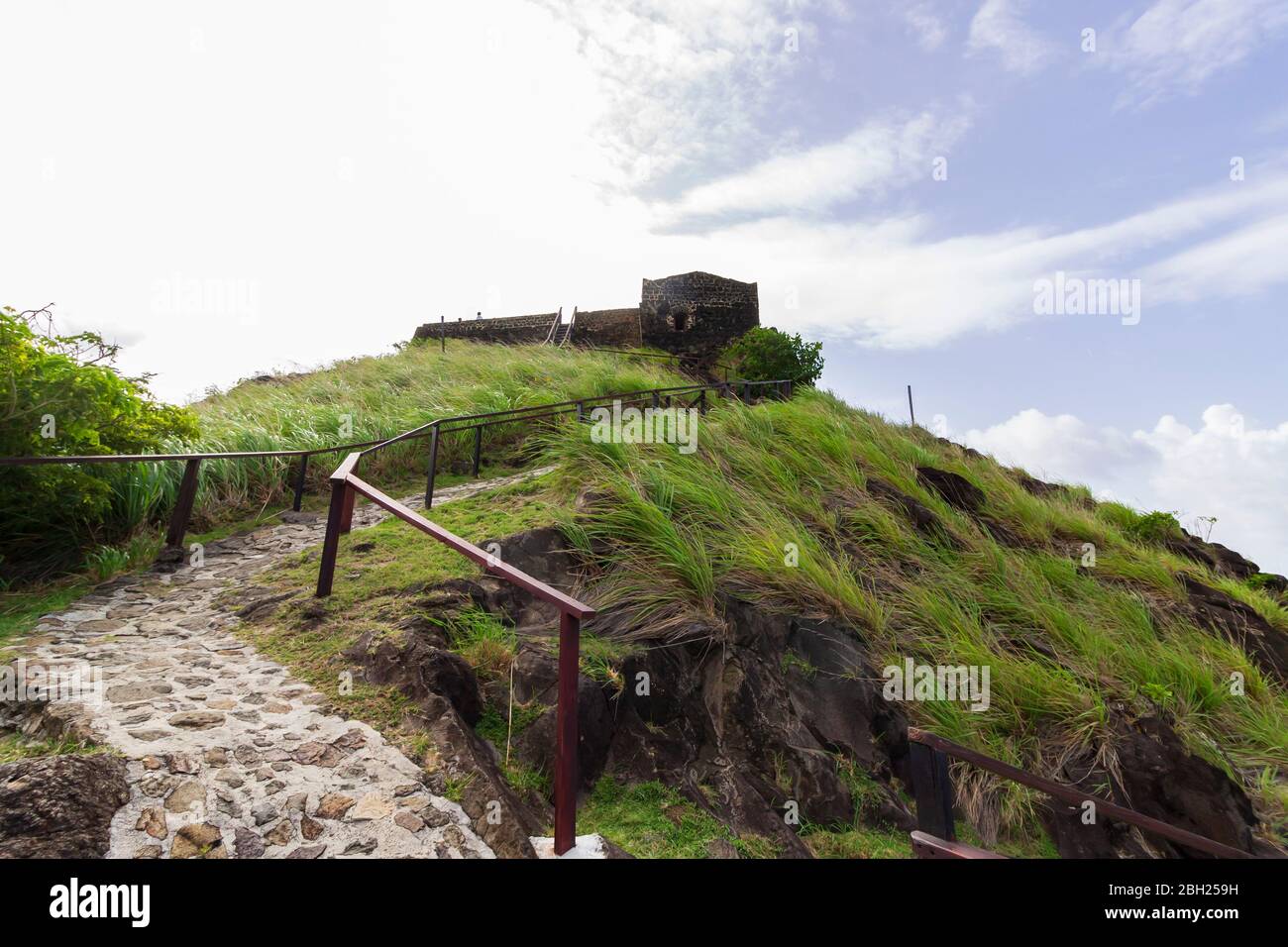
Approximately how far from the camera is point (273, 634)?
404cm

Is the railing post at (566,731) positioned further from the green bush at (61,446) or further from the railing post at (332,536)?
the green bush at (61,446)

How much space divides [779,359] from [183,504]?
1407cm

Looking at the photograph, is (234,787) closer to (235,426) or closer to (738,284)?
(235,426)

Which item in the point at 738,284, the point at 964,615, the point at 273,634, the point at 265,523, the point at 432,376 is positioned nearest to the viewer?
the point at 273,634

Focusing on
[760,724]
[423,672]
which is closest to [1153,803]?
[760,724]

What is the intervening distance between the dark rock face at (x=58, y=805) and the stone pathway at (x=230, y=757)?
54 mm

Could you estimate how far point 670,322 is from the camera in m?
21.1

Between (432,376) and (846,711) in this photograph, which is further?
(432,376)

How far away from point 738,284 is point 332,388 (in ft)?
46.3

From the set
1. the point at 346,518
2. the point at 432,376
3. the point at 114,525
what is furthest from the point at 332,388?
the point at 346,518

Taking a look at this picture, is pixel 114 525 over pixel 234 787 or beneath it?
over

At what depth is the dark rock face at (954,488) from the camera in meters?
8.35

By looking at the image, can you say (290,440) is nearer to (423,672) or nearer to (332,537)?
(332,537)

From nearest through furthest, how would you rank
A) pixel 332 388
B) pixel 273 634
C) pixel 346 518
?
pixel 273 634 < pixel 346 518 < pixel 332 388
